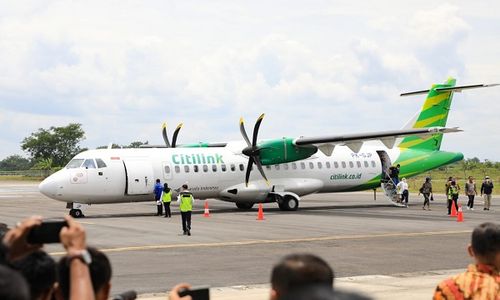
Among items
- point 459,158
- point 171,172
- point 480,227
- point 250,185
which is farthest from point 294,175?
point 480,227

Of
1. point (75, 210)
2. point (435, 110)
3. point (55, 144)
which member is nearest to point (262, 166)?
point (75, 210)

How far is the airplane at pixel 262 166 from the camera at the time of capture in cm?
2786

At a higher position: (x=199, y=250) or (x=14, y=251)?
(x=14, y=251)

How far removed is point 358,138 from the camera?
1185 inches

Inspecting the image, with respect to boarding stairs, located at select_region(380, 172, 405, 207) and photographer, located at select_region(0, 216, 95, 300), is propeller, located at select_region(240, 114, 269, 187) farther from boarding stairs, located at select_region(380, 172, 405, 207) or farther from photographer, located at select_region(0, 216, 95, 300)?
photographer, located at select_region(0, 216, 95, 300)

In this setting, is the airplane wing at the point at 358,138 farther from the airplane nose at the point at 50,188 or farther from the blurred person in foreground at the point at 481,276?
the blurred person in foreground at the point at 481,276

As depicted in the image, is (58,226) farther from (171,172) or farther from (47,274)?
(171,172)

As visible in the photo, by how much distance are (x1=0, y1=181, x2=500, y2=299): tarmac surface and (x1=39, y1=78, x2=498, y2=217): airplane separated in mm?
1318

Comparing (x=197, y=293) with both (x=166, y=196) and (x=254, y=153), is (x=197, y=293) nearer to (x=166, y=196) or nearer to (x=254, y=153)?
(x=166, y=196)

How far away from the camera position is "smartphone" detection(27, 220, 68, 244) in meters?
3.32

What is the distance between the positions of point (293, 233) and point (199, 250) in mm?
4687

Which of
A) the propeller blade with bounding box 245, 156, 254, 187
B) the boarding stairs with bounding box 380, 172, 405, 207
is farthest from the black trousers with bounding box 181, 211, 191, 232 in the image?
the boarding stairs with bounding box 380, 172, 405, 207

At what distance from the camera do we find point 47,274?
3459 millimetres

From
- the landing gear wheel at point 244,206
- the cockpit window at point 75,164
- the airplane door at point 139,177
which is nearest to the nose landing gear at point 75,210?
the cockpit window at point 75,164
